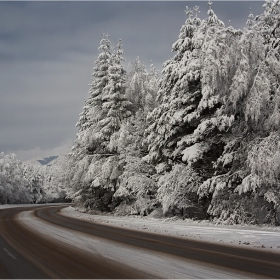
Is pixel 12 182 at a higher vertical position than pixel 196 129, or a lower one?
lower

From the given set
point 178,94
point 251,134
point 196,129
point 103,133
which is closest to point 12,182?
point 103,133

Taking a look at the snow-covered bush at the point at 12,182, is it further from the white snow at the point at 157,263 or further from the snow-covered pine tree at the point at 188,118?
the white snow at the point at 157,263

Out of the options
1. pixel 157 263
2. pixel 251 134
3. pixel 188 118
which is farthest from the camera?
pixel 188 118

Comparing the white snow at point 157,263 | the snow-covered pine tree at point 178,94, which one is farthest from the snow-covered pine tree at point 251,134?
the white snow at point 157,263

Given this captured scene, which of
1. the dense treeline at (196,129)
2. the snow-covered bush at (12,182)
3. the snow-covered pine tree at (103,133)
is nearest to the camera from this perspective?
the dense treeline at (196,129)

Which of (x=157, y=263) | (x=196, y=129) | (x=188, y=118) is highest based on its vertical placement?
(x=188, y=118)

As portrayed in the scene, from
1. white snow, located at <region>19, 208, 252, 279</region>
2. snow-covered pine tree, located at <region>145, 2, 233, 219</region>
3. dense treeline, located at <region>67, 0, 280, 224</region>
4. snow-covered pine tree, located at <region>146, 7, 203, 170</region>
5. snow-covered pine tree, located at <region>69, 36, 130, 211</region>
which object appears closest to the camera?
white snow, located at <region>19, 208, 252, 279</region>

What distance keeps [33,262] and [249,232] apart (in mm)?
9326

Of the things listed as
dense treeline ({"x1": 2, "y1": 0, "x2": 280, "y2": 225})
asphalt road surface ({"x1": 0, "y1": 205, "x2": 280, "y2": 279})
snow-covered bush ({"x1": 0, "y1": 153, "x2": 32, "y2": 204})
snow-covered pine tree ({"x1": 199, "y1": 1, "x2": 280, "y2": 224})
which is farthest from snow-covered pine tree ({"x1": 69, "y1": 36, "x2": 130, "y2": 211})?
snow-covered bush ({"x1": 0, "y1": 153, "x2": 32, "y2": 204})

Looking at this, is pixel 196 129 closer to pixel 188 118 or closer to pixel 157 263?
pixel 188 118

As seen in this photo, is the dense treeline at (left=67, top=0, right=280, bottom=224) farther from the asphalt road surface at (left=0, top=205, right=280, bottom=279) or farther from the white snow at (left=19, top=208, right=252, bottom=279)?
the white snow at (left=19, top=208, right=252, bottom=279)

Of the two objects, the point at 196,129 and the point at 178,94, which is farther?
the point at 178,94

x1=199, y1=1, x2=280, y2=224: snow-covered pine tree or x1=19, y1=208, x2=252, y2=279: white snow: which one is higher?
x1=199, y1=1, x2=280, y2=224: snow-covered pine tree

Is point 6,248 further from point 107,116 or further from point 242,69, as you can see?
point 107,116
